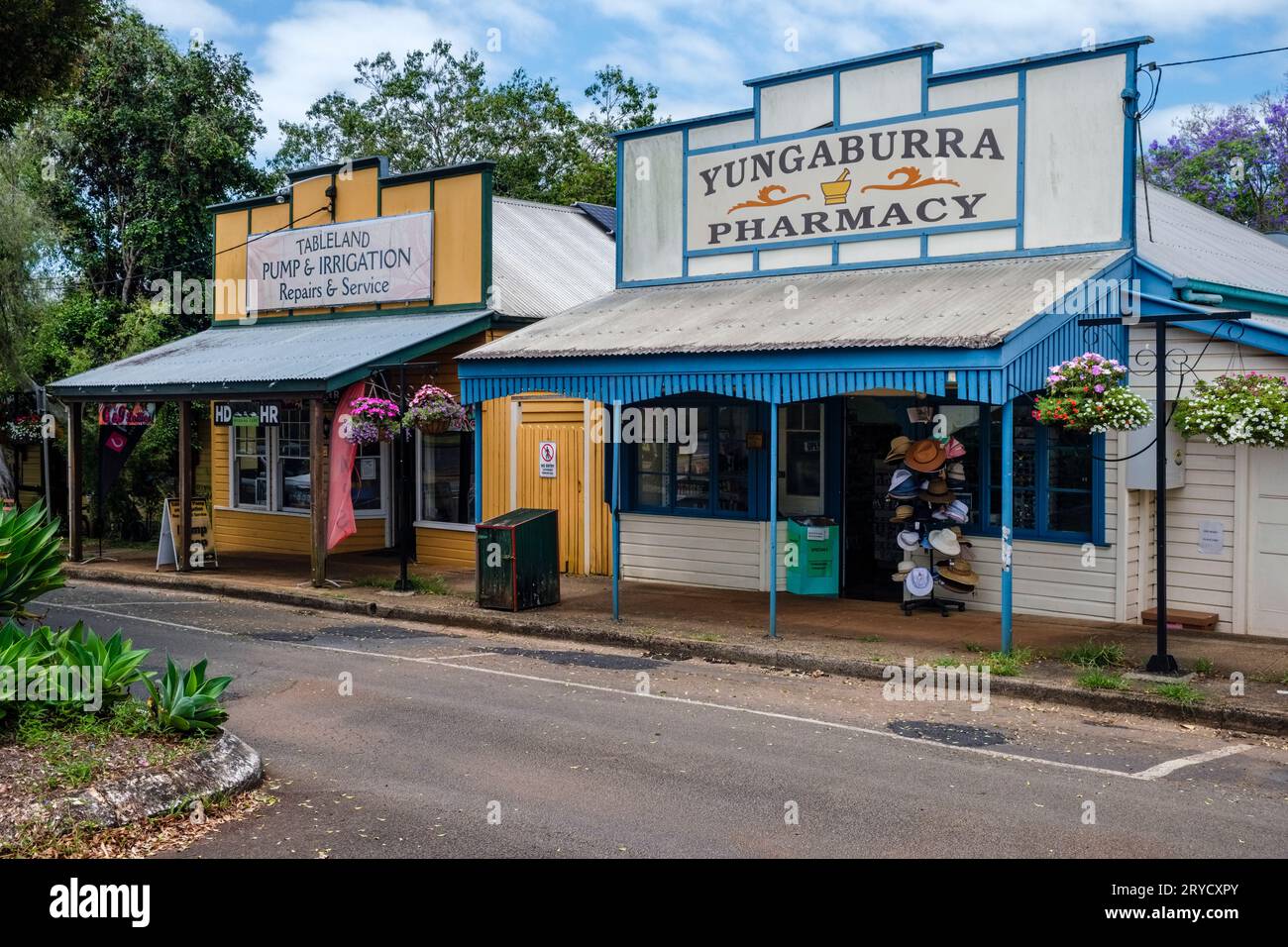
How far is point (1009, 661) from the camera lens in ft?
37.2

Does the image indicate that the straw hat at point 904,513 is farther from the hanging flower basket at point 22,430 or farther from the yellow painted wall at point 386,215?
the hanging flower basket at point 22,430

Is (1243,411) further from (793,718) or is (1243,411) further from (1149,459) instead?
(793,718)

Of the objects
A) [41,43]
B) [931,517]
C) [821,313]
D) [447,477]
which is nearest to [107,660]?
[41,43]

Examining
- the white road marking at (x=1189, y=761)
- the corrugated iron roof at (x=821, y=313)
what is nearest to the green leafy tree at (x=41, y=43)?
the corrugated iron roof at (x=821, y=313)

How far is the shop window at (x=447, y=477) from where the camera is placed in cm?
1980

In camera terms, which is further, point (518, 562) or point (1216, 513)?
Answer: point (518, 562)

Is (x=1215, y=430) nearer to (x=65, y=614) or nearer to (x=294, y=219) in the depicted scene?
(x=65, y=614)

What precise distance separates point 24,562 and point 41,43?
17.9 ft

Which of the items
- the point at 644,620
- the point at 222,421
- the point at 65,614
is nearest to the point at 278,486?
the point at 222,421

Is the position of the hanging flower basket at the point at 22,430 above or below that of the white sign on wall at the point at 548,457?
above

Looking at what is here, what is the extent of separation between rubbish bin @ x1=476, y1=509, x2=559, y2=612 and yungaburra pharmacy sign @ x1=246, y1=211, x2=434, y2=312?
5979mm

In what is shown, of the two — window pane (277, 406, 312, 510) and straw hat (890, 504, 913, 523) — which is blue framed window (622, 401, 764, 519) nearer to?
straw hat (890, 504, 913, 523)

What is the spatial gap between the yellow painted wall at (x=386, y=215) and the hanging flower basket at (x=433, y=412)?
108 inches

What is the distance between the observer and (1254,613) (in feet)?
41.5
